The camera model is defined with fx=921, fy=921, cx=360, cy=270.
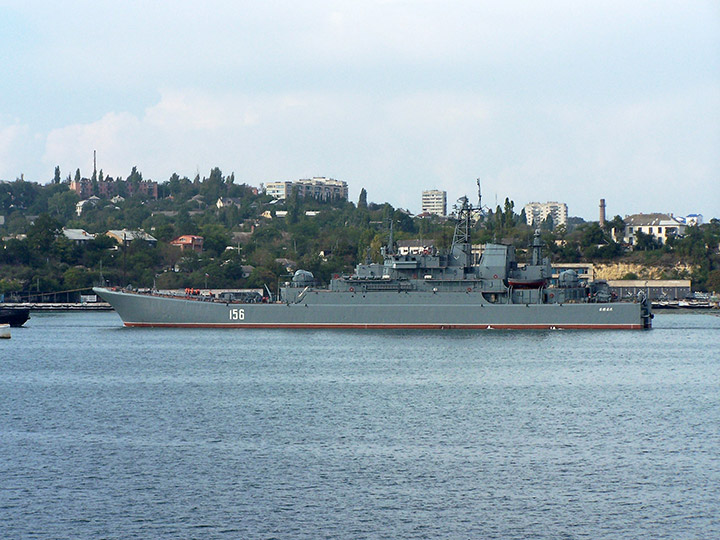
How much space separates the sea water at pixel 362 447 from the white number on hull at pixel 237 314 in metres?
19.3

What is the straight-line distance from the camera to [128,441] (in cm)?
2550

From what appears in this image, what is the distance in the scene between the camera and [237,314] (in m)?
65.6

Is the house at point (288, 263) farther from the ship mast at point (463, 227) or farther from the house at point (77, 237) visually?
the ship mast at point (463, 227)

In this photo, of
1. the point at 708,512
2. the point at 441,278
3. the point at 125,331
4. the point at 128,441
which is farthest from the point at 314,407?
the point at 125,331

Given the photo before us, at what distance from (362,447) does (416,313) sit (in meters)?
37.8

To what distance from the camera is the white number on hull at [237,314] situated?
6538 cm

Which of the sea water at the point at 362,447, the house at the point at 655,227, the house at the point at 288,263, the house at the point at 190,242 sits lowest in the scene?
the sea water at the point at 362,447

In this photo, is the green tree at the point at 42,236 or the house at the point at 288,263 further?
the house at the point at 288,263

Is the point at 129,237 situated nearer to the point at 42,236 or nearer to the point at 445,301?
the point at 42,236

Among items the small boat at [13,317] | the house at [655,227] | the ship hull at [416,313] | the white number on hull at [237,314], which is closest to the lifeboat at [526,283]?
the ship hull at [416,313]

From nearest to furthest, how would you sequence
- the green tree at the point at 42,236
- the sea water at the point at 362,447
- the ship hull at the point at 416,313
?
1. the sea water at the point at 362,447
2. the ship hull at the point at 416,313
3. the green tree at the point at 42,236

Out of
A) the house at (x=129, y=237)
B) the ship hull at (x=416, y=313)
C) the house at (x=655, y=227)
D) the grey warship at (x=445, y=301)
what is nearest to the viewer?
the ship hull at (x=416, y=313)

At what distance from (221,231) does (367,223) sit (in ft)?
78.6

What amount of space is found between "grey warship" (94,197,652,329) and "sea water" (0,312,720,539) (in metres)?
15.9
